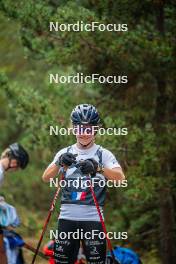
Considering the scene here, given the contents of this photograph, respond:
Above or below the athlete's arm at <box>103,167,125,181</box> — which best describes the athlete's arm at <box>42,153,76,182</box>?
above

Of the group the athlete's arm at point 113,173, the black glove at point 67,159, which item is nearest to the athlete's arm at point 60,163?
the black glove at point 67,159

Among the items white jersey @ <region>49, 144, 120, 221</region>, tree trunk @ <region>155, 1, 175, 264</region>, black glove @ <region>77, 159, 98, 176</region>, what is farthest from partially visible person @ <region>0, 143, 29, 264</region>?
tree trunk @ <region>155, 1, 175, 264</region>

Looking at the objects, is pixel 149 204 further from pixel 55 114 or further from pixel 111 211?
pixel 55 114

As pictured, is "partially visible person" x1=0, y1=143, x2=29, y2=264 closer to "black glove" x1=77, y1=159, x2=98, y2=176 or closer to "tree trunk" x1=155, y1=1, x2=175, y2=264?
"black glove" x1=77, y1=159, x2=98, y2=176

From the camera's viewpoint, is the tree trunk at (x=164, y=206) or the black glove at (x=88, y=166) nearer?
the black glove at (x=88, y=166)

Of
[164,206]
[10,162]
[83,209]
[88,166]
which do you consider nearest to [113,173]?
[88,166]

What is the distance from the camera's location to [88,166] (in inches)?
212

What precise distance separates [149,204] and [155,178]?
1556mm

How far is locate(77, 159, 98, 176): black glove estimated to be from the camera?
5.39m

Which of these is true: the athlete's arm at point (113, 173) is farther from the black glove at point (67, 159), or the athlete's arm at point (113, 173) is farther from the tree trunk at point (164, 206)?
the tree trunk at point (164, 206)

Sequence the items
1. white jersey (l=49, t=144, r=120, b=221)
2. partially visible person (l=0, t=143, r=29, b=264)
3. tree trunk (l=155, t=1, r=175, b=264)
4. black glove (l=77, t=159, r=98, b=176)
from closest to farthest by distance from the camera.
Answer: black glove (l=77, t=159, r=98, b=176)
white jersey (l=49, t=144, r=120, b=221)
partially visible person (l=0, t=143, r=29, b=264)
tree trunk (l=155, t=1, r=175, b=264)

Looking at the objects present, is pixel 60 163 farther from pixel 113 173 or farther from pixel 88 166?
pixel 113 173

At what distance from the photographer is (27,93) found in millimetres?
8664

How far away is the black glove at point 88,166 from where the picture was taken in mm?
5387
